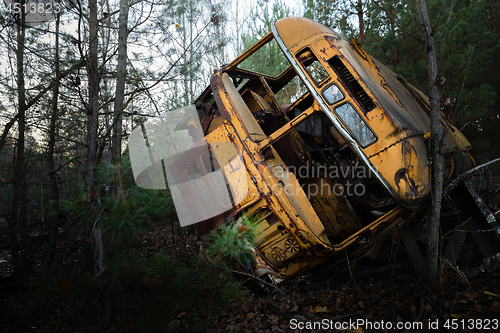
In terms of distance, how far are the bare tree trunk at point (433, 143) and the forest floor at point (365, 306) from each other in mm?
360

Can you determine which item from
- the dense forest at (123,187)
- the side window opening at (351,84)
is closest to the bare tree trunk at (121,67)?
the dense forest at (123,187)

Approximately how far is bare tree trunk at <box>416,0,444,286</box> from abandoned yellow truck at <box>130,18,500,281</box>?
0.12m

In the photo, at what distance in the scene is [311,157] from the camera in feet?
13.6

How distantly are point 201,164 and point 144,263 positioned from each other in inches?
83.6

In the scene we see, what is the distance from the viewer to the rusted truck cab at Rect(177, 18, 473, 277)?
9.24ft

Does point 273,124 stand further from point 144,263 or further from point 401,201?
point 144,263

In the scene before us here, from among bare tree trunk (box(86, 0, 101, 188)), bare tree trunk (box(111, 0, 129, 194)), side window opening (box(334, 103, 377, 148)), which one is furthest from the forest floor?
side window opening (box(334, 103, 377, 148))

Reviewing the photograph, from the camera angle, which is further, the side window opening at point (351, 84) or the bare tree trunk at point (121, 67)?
the bare tree trunk at point (121, 67)

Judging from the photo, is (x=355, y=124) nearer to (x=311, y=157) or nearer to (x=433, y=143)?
(x=433, y=143)

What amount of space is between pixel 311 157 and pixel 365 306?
218 centimetres

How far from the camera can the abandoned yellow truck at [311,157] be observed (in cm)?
282

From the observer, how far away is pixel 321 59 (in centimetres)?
328

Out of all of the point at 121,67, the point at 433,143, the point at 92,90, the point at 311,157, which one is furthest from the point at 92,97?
the point at 433,143

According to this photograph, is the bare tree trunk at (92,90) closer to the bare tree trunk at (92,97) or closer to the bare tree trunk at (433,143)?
the bare tree trunk at (92,97)
